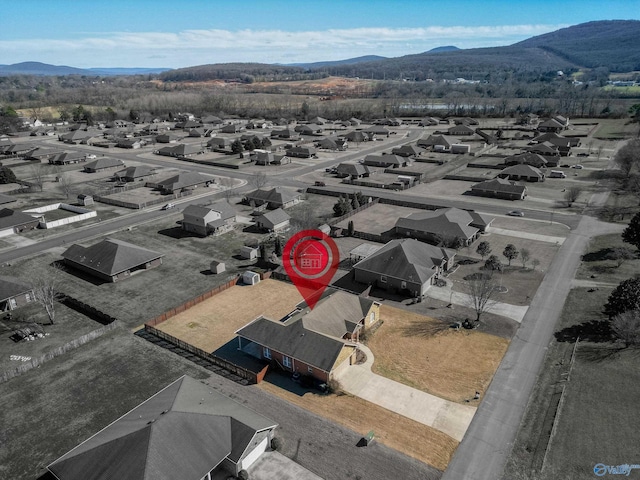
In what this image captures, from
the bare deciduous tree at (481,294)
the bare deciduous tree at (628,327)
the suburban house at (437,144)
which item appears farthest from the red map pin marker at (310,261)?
the suburban house at (437,144)

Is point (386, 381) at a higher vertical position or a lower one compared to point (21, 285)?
lower

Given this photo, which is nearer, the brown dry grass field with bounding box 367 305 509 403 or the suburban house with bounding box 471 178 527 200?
the brown dry grass field with bounding box 367 305 509 403

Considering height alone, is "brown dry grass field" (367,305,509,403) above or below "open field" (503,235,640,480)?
below

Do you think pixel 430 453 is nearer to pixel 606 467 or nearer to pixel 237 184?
pixel 606 467

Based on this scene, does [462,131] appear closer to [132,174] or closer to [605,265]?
[605,265]

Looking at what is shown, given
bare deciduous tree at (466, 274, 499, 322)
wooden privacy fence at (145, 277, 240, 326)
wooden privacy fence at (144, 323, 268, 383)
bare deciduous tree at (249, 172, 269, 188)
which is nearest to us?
wooden privacy fence at (144, 323, 268, 383)

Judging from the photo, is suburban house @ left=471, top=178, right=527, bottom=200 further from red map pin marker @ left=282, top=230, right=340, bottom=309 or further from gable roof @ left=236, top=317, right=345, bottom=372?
gable roof @ left=236, top=317, right=345, bottom=372

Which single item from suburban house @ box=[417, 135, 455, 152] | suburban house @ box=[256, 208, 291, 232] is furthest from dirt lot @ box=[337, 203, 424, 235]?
suburban house @ box=[417, 135, 455, 152]

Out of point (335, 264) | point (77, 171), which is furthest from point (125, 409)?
point (77, 171)
